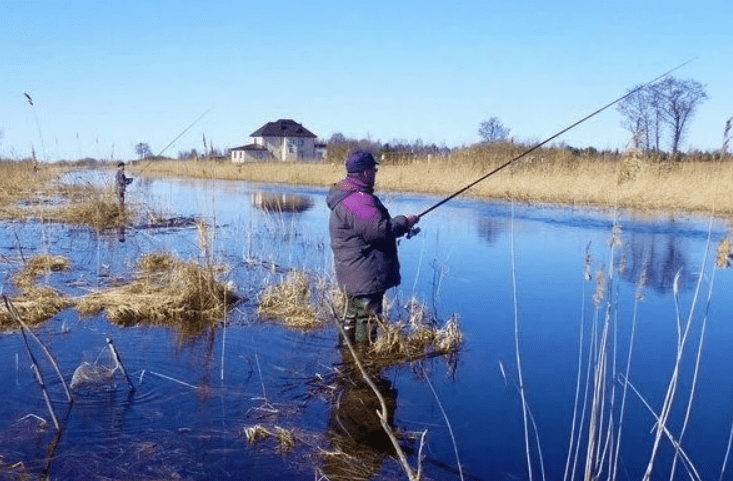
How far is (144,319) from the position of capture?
6.54m

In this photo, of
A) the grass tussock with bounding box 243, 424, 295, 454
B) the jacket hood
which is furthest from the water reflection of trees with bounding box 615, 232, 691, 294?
the grass tussock with bounding box 243, 424, 295, 454

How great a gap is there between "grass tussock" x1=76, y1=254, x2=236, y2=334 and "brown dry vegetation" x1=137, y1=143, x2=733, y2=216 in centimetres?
678

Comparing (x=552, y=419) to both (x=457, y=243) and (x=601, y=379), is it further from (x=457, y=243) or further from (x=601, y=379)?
(x=457, y=243)

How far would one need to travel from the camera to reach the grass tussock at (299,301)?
6539 mm

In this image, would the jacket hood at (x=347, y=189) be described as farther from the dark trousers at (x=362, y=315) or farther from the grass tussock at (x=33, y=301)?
the grass tussock at (x=33, y=301)

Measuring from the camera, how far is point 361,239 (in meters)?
5.17

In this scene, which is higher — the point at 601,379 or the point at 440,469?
the point at 601,379

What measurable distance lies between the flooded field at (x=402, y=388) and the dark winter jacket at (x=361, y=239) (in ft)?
2.27

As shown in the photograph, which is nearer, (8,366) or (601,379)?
(601,379)

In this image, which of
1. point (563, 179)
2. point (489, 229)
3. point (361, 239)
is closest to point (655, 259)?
point (489, 229)

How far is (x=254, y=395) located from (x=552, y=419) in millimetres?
1988

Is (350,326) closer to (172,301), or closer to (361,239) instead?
(361,239)

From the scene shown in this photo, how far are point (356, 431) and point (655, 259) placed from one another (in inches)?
304

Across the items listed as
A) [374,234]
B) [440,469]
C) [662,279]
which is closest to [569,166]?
[662,279]
